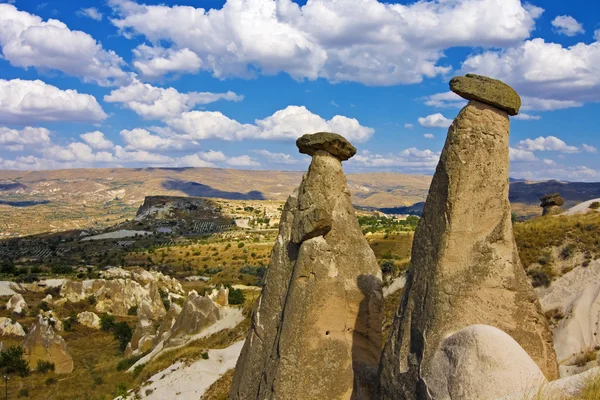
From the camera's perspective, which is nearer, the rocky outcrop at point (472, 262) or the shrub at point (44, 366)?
the rocky outcrop at point (472, 262)

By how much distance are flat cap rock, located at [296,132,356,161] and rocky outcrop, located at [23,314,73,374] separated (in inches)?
832

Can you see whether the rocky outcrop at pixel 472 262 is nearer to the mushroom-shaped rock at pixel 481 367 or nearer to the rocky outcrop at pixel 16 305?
the mushroom-shaped rock at pixel 481 367

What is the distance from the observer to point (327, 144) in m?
8.10

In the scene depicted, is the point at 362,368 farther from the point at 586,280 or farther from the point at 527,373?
the point at 586,280

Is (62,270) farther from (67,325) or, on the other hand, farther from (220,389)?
(220,389)

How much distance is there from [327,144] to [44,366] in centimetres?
2172

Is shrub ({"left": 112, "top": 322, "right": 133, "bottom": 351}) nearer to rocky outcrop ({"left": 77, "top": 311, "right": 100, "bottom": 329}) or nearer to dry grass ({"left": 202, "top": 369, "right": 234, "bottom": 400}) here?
rocky outcrop ({"left": 77, "top": 311, "right": 100, "bottom": 329})

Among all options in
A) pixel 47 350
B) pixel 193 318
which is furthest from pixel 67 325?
pixel 193 318

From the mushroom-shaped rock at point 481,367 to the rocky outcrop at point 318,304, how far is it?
7.05ft

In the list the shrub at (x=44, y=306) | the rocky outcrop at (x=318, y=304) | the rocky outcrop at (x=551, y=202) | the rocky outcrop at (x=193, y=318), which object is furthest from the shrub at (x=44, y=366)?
the rocky outcrop at (x=551, y=202)

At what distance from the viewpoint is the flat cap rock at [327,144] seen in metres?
8.05

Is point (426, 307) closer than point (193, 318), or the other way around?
point (426, 307)

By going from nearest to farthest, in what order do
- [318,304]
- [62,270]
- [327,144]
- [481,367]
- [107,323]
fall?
[481,367], [318,304], [327,144], [107,323], [62,270]

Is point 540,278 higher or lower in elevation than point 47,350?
higher
